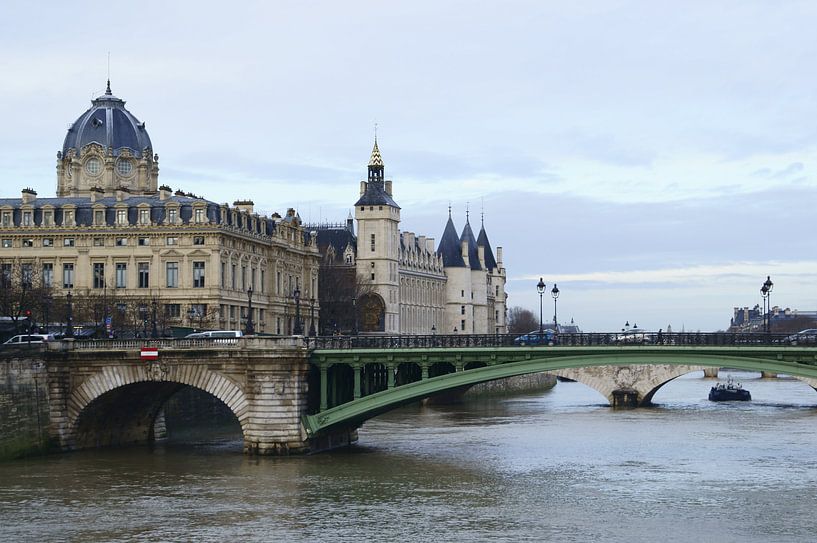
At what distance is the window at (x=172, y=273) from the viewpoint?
339 ft

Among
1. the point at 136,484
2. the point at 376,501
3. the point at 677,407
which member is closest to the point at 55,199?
the point at 677,407

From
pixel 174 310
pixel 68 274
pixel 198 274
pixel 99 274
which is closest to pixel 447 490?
pixel 198 274

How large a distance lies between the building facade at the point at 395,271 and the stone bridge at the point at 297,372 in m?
65.0

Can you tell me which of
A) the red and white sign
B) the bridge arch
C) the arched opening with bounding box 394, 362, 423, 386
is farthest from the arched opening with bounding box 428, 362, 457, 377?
the red and white sign

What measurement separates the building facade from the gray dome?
23.2m

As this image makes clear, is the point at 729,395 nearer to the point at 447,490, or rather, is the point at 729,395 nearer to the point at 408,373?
the point at 408,373

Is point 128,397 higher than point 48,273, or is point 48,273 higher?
point 48,273

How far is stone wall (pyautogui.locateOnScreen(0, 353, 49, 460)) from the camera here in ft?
211

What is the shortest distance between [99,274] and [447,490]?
53364 mm

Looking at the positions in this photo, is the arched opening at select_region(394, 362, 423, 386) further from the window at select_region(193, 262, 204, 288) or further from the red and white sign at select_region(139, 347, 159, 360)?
the window at select_region(193, 262, 204, 288)

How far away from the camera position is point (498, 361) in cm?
6322

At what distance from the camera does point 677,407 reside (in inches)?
4126

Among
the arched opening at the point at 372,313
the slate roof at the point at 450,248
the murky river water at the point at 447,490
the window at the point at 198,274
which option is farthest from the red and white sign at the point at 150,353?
the slate roof at the point at 450,248

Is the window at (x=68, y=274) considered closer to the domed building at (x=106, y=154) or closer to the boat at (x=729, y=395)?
the domed building at (x=106, y=154)
